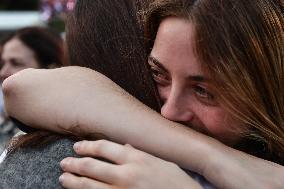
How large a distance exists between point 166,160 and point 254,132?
22 centimetres

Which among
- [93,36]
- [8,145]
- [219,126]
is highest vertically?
[93,36]

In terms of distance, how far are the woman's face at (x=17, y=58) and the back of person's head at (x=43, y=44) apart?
3cm

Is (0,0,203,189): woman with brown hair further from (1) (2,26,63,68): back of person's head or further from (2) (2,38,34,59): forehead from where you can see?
(2) (2,38,34,59): forehead

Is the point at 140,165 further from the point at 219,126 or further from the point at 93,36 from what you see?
the point at 93,36

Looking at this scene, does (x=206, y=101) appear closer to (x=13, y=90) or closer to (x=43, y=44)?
(x=13, y=90)

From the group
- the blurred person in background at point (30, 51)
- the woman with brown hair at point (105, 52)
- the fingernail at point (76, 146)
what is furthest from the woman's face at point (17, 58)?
the fingernail at point (76, 146)

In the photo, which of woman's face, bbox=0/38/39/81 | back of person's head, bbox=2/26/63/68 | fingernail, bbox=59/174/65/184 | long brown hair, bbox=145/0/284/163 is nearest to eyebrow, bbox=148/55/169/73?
long brown hair, bbox=145/0/284/163

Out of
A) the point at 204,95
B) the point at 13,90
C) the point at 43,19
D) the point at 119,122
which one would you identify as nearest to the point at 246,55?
the point at 204,95

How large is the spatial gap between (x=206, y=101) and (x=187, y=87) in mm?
52

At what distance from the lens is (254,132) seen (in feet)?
4.79

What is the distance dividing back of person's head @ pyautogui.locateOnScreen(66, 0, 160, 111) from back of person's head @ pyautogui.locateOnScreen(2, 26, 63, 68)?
3.13 meters

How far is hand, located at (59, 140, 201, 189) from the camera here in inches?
50.4

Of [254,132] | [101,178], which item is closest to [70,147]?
[101,178]

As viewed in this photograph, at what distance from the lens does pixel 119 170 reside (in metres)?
1.30
